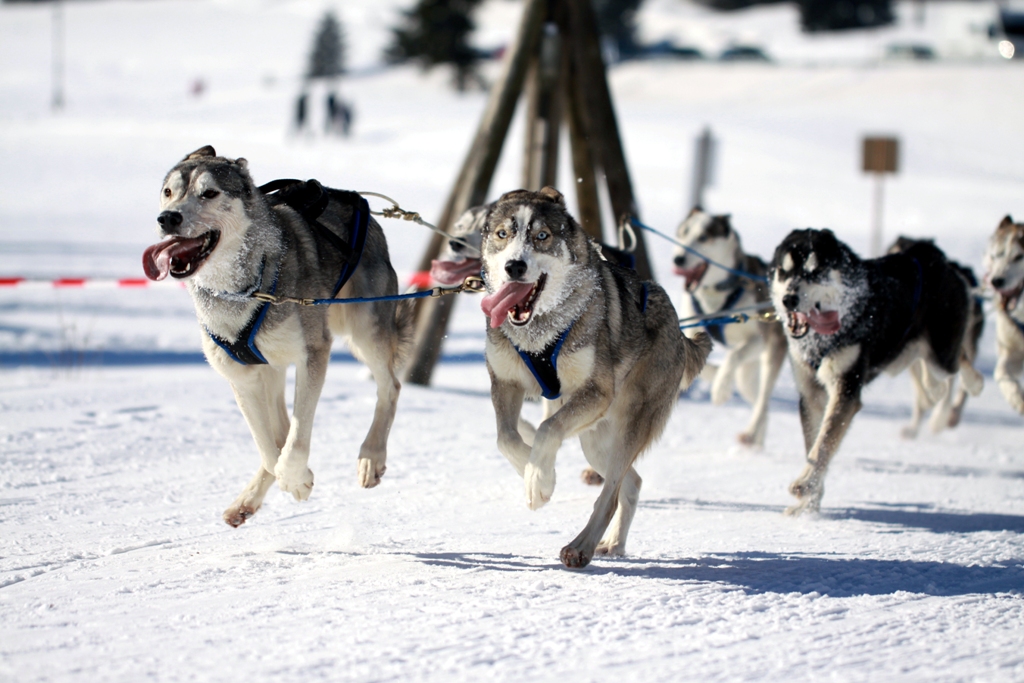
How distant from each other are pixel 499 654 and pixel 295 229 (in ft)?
6.59

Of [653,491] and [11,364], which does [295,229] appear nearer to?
[653,491]

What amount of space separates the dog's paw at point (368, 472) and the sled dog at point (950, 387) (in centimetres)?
342

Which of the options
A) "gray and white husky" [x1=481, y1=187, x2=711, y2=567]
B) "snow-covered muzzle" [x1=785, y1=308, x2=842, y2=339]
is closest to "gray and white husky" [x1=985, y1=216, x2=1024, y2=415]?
"snow-covered muzzle" [x1=785, y1=308, x2=842, y2=339]

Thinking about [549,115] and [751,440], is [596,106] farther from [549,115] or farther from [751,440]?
[751,440]

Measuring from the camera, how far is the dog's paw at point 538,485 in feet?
11.1

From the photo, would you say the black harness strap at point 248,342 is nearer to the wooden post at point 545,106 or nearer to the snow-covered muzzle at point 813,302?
the snow-covered muzzle at point 813,302

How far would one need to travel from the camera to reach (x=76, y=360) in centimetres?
779

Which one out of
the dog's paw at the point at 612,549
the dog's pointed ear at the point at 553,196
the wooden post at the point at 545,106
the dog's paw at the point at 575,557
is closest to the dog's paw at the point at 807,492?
the dog's paw at the point at 612,549

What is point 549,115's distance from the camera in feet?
25.7

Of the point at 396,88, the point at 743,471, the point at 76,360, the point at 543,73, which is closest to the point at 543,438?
the point at 743,471

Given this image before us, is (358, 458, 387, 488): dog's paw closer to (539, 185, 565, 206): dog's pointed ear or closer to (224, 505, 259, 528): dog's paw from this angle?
(224, 505, 259, 528): dog's paw

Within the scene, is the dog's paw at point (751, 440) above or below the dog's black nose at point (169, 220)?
below

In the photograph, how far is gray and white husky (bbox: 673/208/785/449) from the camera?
6.38 meters

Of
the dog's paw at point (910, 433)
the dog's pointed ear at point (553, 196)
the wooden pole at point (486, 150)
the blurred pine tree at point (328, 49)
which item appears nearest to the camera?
the dog's pointed ear at point (553, 196)
